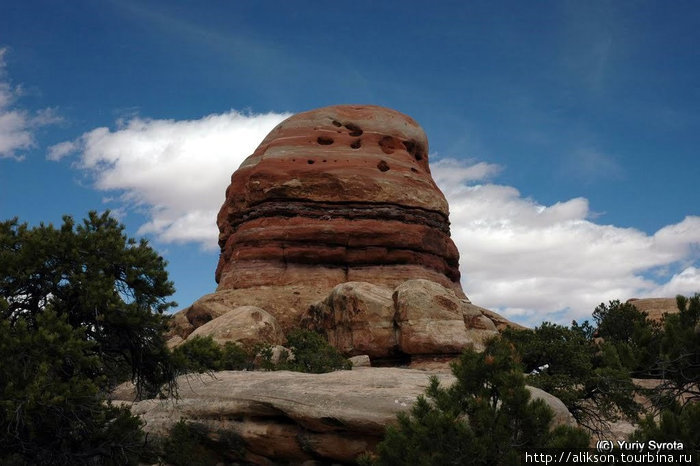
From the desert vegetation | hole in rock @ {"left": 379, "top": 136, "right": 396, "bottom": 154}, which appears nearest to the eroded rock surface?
the desert vegetation

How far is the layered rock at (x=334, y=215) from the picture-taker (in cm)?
4381

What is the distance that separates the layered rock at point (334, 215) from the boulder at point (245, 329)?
775cm

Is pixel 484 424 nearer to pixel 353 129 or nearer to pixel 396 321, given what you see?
pixel 396 321

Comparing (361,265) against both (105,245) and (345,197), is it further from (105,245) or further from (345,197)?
(105,245)

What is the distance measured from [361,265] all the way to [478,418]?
32.7 m

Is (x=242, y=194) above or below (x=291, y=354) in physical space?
above

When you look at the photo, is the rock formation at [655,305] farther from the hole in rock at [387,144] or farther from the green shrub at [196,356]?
the green shrub at [196,356]

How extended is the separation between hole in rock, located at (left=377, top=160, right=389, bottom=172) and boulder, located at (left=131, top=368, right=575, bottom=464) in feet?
92.7

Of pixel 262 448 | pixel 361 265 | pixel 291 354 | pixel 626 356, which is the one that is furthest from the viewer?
pixel 361 265

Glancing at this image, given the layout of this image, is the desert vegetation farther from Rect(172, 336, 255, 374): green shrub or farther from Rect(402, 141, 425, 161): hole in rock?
Rect(402, 141, 425, 161): hole in rock

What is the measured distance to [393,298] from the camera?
33.9 metres

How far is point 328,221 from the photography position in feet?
146

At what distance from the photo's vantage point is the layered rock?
43.8 m

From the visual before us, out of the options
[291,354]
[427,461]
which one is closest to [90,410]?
[427,461]
